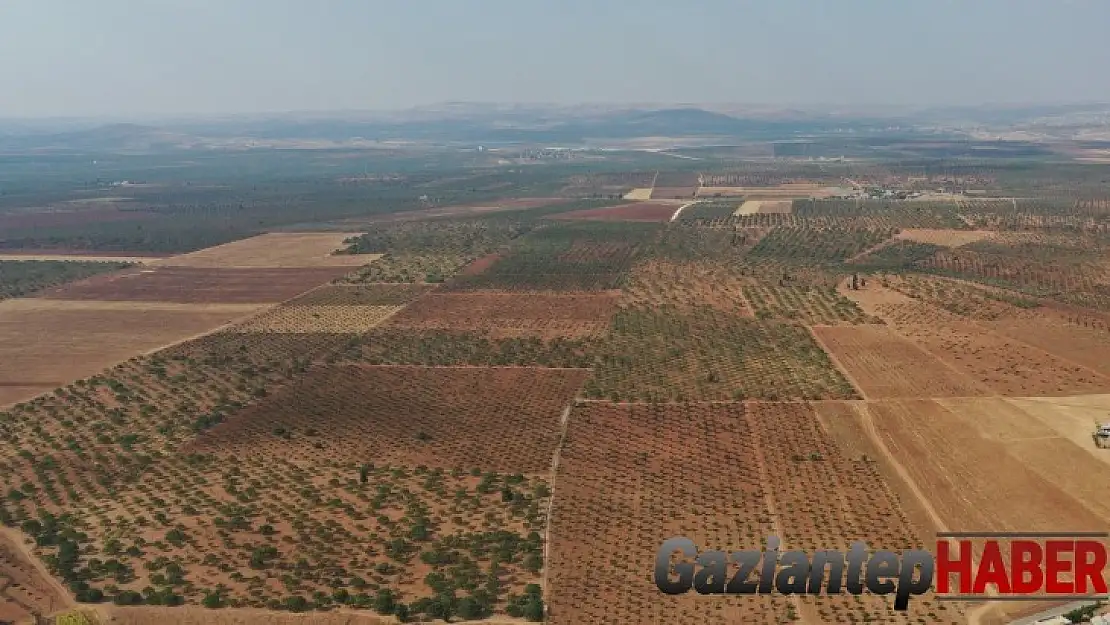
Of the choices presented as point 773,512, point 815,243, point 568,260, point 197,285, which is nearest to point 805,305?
point 568,260

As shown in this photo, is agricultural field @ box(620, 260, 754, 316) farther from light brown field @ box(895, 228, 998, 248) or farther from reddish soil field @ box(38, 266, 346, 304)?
reddish soil field @ box(38, 266, 346, 304)

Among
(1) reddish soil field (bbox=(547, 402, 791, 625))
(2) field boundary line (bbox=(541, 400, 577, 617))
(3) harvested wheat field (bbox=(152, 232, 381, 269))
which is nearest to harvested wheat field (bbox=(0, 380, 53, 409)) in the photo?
(2) field boundary line (bbox=(541, 400, 577, 617))

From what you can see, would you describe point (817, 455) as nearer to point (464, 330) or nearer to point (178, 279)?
point (464, 330)

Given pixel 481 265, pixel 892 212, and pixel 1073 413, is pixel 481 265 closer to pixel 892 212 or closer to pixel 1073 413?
pixel 1073 413

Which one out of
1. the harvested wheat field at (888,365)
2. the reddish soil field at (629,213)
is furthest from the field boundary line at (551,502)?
the reddish soil field at (629,213)

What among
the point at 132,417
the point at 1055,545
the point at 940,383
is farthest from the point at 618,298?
the point at 1055,545

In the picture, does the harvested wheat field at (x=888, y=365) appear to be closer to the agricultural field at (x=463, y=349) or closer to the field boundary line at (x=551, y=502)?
the agricultural field at (x=463, y=349)
